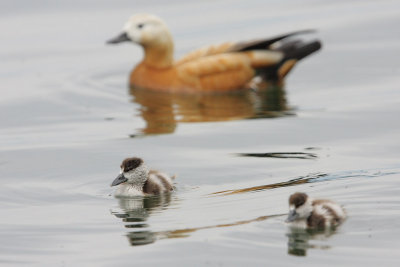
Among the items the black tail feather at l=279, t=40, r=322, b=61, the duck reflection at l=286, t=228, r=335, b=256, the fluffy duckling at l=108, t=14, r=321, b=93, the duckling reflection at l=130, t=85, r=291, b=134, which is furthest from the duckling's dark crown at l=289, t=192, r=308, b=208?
the black tail feather at l=279, t=40, r=322, b=61

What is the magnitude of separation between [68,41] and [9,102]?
14.7 ft

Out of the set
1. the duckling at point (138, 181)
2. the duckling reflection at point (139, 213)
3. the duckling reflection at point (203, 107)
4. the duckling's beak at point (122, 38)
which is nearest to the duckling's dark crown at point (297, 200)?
the duckling reflection at point (139, 213)

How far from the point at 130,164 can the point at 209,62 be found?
5194mm

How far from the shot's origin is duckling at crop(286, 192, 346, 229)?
8.26 metres

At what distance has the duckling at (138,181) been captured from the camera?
9734 millimetres

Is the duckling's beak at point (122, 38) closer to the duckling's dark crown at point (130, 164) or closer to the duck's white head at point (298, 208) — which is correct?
the duckling's dark crown at point (130, 164)

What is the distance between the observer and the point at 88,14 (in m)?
20.7

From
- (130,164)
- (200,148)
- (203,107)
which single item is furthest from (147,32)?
(130,164)

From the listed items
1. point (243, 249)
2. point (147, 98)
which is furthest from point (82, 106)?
point (243, 249)

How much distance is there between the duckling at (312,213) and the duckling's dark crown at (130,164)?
200cm

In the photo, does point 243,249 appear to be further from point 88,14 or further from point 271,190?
point 88,14

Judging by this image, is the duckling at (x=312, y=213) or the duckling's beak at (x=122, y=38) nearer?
the duckling at (x=312, y=213)

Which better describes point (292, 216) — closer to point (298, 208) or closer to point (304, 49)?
point (298, 208)

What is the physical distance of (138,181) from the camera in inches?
389
